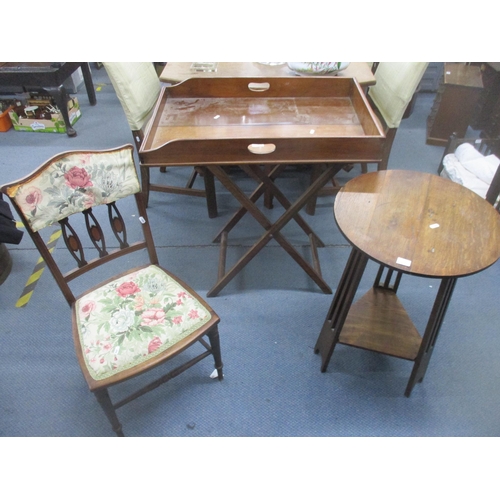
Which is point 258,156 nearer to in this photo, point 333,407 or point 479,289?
point 333,407

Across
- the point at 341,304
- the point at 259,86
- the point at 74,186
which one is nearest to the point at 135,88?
the point at 259,86

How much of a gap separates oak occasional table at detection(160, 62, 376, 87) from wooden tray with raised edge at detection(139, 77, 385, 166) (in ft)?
1.14

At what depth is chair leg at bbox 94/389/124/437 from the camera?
1.21 m

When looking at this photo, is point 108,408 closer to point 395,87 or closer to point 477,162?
point 395,87

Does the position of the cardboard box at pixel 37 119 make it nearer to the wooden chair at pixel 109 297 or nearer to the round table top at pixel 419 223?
the wooden chair at pixel 109 297

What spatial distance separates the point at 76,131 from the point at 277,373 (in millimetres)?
2962

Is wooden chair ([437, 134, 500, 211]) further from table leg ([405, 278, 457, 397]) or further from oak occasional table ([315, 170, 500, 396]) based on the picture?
table leg ([405, 278, 457, 397])

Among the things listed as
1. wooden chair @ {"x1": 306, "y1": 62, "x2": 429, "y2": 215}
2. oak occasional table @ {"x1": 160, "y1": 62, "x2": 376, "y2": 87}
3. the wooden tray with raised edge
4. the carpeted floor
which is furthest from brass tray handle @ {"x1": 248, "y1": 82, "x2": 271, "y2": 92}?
the carpeted floor

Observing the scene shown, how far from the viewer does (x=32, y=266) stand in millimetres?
2133

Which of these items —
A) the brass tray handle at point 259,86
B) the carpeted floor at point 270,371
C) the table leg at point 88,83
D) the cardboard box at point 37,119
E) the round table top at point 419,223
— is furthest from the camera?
the table leg at point 88,83

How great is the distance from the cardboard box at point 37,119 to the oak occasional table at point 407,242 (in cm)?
300

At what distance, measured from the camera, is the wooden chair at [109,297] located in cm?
118

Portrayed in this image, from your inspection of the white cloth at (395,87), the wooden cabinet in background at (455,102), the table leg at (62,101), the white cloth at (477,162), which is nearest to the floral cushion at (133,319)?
the white cloth at (395,87)

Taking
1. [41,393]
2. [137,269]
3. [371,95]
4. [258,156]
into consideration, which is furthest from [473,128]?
[41,393]
